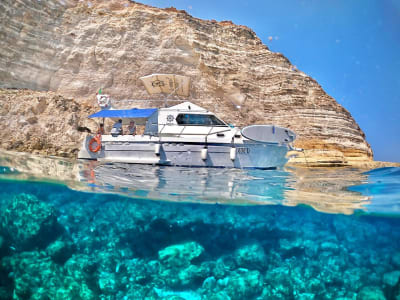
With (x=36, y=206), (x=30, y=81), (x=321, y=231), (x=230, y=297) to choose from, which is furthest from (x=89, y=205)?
(x=30, y=81)

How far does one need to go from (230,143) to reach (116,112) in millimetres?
4833

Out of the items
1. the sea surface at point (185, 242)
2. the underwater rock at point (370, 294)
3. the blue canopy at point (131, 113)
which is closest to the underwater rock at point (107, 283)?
the sea surface at point (185, 242)

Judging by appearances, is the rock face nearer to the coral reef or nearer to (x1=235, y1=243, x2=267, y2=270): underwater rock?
the coral reef

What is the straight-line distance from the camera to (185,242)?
478 cm

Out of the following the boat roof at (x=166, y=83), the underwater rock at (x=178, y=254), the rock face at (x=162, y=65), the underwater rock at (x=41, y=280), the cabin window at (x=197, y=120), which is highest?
the rock face at (x=162, y=65)

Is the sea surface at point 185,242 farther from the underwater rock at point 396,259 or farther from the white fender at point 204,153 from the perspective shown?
the white fender at point 204,153

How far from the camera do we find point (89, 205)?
5.30 m

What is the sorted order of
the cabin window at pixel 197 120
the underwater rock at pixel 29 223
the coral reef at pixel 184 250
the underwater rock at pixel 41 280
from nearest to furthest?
1. the underwater rock at pixel 41 280
2. the coral reef at pixel 184 250
3. the underwater rock at pixel 29 223
4. the cabin window at pixel 197 120

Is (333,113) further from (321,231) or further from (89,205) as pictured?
(89,205)

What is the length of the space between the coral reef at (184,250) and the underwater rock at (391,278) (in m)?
0.01

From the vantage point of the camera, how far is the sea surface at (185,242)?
13.8 feet

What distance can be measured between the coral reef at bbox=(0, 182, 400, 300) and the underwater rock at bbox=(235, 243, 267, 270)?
0.02m

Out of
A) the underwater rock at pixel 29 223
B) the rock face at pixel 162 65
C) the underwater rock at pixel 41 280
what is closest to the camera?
the underwater rock at pixel 41 280

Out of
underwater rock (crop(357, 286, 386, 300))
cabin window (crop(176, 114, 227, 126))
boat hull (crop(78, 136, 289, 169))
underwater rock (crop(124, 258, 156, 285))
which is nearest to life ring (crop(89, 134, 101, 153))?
boat hull (crop(78, 136, 289, 169))
